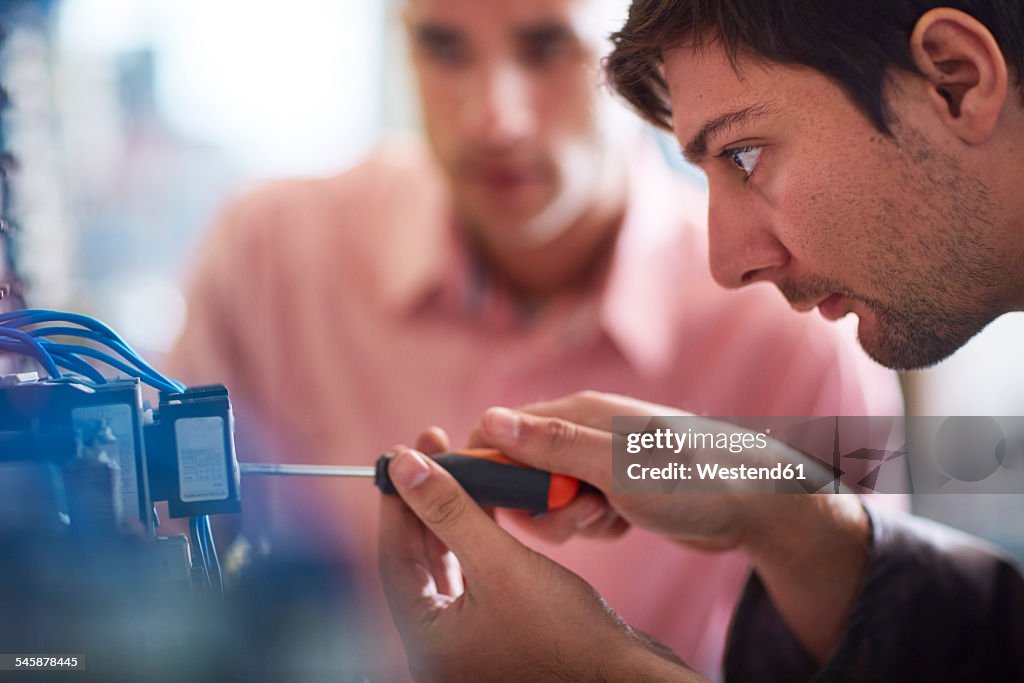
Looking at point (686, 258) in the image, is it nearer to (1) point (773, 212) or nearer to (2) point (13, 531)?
(1) point (773, 212)

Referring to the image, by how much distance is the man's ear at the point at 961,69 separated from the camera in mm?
507

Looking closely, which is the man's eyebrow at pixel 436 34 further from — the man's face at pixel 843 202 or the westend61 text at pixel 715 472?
the westend61 text at pixel 715 472

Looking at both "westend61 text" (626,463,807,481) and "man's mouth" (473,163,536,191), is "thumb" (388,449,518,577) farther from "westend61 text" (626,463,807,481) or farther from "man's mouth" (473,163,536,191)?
"man's mouth" (473,163,536,191)

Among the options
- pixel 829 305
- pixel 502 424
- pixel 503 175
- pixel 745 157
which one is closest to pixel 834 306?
pixel 829 305

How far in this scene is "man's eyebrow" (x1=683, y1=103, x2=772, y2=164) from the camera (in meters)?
0.54

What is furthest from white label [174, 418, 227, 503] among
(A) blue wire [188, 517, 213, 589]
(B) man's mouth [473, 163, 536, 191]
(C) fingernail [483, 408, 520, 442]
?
(B) man's mouth [473, 163, 536, 191]

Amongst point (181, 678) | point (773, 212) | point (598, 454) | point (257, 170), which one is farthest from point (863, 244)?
point (257, 170)

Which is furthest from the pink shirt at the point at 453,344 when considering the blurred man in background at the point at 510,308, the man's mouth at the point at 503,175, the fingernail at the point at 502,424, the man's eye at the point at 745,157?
the man's eye at the point at 745,157

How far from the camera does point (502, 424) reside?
0.56 meters

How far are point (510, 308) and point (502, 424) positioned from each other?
454mm

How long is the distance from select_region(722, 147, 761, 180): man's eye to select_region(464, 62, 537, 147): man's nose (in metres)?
0.38

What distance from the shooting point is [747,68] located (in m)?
0.54

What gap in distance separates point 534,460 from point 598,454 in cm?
4

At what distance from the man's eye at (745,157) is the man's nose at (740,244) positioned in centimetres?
2
